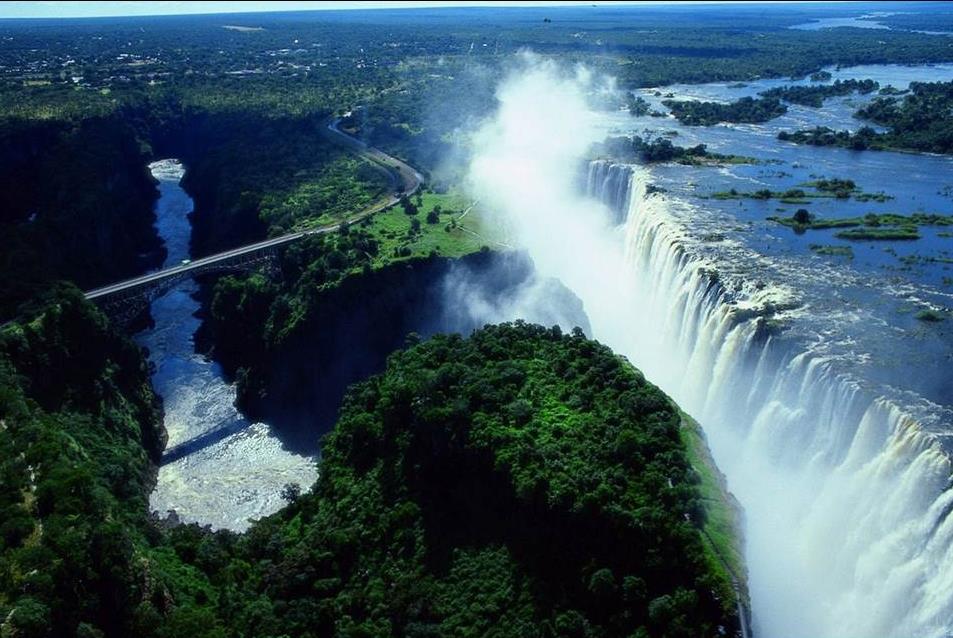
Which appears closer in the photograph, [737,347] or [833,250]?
[737,347]

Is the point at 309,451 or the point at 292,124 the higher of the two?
the point at 292,124

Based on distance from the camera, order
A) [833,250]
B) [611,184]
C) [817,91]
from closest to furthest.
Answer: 1. [833,250]
2. [611,184]
3. [817,91]

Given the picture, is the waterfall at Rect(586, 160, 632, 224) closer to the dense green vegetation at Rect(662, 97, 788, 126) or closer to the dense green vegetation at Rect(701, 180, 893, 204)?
the dense green vegetation at Rect(701, 180, 893, 204)

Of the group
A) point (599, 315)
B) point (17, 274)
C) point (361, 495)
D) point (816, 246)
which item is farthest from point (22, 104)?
point (816, 246)

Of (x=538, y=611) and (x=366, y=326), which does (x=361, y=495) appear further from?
(x=366, y=326)

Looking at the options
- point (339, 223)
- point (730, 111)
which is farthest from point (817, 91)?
point (339, 223)

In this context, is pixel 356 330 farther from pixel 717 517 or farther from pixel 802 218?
pixel 802 218

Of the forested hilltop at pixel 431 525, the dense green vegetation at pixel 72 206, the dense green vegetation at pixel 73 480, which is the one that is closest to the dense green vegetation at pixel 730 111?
the forested hilltop at pixel 431 525
